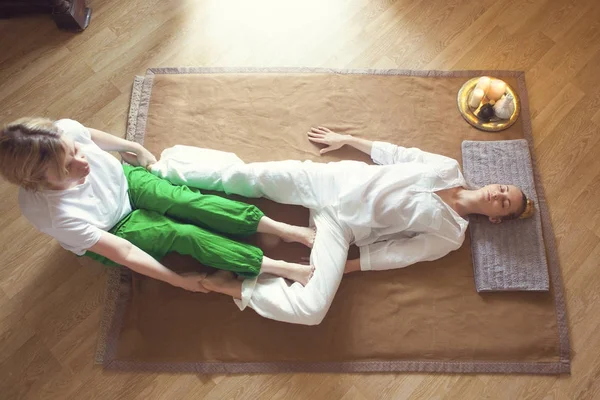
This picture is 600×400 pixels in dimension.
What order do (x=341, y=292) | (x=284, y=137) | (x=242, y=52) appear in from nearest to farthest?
(x=341, y=292) < (x=284, y=137) < (x=242, y=52)

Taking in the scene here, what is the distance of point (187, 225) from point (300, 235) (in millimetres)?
358

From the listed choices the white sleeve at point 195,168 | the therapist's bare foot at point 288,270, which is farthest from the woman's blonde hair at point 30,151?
Result: the therapist's bare foot at point 288,270

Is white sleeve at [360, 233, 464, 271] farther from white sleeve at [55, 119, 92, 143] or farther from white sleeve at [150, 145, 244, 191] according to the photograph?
white sleeve at [55, 119, 92, 143]

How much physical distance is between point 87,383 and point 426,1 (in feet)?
6.39

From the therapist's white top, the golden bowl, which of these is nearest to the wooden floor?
the golden bowl

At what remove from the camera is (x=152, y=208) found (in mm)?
1400

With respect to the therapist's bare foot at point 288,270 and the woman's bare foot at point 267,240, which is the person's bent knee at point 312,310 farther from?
the woman's bare foot at point 267,240

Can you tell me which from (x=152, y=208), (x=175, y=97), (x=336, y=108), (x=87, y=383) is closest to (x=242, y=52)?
(x=175, y=97)

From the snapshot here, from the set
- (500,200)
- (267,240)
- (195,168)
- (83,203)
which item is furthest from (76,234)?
(500,200)

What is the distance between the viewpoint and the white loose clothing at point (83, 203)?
116 cm

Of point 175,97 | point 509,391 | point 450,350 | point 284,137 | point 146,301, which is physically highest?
point 175,97

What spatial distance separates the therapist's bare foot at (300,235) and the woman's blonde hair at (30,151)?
682 mm

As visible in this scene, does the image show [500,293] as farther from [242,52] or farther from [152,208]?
[242,52]

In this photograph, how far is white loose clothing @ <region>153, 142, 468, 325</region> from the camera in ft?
4.57
